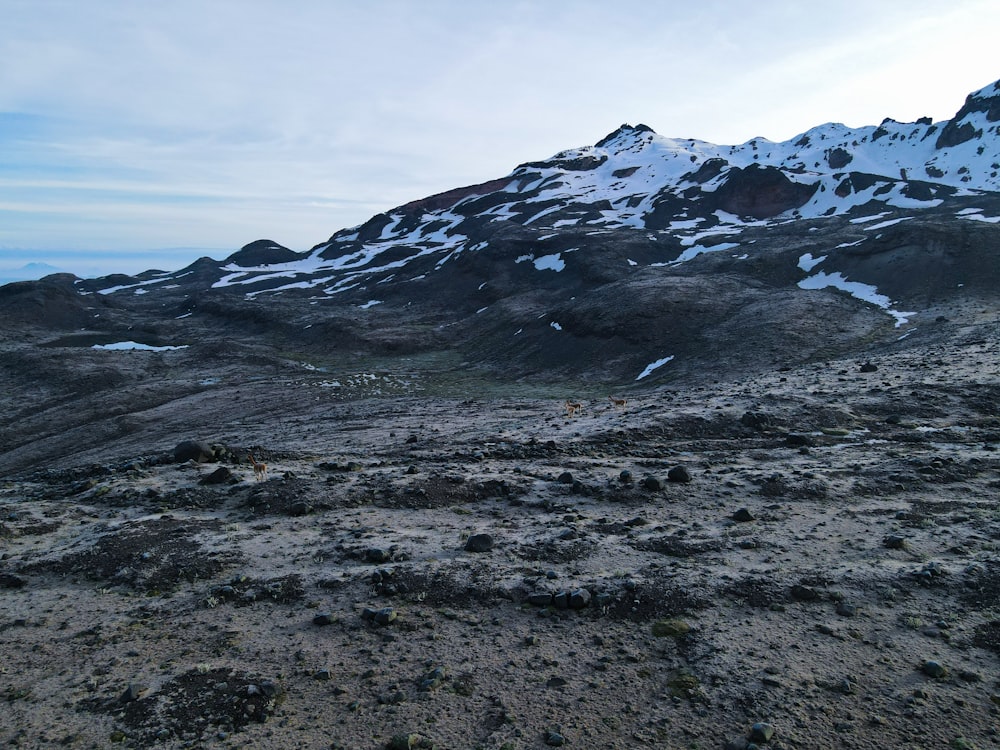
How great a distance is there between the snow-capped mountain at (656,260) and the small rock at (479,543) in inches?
1136

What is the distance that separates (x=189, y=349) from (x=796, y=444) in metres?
57.5

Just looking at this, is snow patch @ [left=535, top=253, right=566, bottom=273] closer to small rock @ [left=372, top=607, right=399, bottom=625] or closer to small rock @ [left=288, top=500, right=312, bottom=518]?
small rock @ [left=288, top=500, right=312, bottom=518]

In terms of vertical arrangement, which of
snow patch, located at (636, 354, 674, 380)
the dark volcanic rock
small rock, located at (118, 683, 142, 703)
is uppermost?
the dark volcanic rock

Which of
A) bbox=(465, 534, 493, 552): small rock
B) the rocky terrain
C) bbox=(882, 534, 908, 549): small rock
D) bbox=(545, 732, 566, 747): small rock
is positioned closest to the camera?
bbox=(545, 732, 566, 747): small rock

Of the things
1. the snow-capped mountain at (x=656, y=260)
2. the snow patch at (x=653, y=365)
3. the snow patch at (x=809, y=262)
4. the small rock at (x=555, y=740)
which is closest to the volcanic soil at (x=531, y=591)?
the small rock at (x=555, y=740)

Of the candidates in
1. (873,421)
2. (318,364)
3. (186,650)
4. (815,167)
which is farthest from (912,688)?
(815,167)

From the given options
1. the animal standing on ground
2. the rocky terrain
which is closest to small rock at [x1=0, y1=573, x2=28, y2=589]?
the rocky terrain

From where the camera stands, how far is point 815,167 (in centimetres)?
15500

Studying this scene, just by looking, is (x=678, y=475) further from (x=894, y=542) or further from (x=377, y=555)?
(x=377, y=555)

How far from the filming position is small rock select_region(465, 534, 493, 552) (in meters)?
12.1

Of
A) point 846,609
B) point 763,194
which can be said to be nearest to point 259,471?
point 846,609

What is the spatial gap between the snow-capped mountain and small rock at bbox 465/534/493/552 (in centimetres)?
2885

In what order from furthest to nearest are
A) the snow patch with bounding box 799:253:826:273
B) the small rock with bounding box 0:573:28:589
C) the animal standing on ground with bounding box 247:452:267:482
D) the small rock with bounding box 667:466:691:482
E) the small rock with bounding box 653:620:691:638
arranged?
the snow patch with bounding box 799:253:826:273, the animal standing on ground with bounding box 247:452:267:482, the small rock with bounding box 667:466:691:482, the small rock with bounding box 0:573:28:589, the small rock with bounding box 653:620:691:638

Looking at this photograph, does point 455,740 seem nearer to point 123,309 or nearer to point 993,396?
point 993,396
